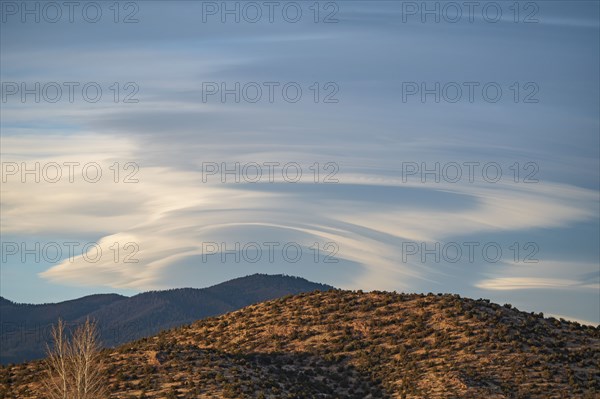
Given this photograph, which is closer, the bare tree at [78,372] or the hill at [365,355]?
the bare tree at [78,372]

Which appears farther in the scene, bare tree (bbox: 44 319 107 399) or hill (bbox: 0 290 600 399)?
hill (bbox: 0 290 600 399)

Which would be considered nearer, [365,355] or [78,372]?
[78,372]

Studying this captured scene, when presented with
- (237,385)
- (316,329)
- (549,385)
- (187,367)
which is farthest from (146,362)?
(549,385)

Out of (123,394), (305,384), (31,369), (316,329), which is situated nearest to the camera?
(123,394)

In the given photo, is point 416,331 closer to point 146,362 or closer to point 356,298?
point 356,298

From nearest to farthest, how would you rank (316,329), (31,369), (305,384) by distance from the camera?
(305,384) < (31,369) < (316,329)

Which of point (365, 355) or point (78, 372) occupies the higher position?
point (78, 372)

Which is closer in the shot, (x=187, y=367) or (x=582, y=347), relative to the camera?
(x=187, y=367)
